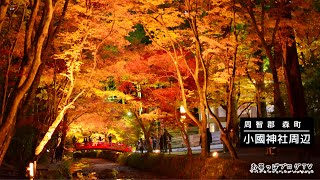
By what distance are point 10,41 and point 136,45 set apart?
33.6 ft

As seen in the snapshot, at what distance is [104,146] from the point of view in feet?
124

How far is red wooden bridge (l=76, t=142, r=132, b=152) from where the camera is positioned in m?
37.2

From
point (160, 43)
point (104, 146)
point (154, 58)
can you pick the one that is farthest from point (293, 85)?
point (104, 146)

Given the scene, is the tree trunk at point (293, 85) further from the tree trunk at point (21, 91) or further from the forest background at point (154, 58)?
the tree trunk at point (21, 91)

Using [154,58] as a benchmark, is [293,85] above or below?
below

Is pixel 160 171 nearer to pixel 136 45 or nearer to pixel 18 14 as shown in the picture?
pixel 136 45

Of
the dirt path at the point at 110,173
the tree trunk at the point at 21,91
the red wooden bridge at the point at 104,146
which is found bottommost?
the dirt path at the point at 110,173

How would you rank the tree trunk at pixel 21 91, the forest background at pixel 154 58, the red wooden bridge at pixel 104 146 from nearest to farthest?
the tree trunk at pixel 21 91 → the forest background at pixel 154 58 → the red wooden bridge at pixel 104 146

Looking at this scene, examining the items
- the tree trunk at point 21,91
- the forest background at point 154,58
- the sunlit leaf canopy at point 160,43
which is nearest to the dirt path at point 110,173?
the forest background at point 154,58

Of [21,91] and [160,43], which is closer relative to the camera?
[21,91]

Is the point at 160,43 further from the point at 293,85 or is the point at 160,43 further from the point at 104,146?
the point at 104,146

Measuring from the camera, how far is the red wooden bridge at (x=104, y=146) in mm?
37188

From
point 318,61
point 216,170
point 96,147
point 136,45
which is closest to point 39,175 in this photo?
point 216,170

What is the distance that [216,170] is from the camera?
593 inches
